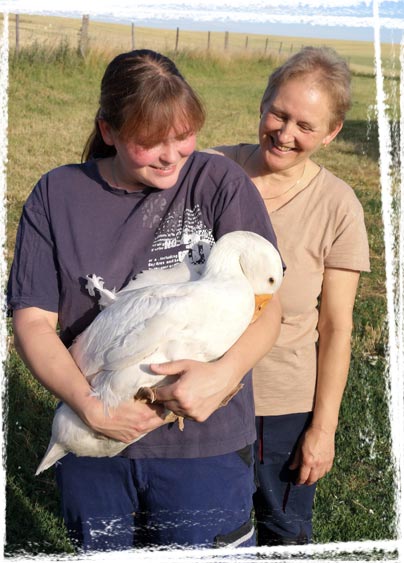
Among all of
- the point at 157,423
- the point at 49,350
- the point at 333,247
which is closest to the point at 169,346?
the point at 157,423

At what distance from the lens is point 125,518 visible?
2.18 metres

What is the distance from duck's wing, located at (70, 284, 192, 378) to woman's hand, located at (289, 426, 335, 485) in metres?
1.07

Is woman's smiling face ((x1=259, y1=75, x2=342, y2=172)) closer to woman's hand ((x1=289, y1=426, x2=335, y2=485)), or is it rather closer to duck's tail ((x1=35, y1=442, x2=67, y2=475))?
woman's hand ((x1=289, y1=426, x2=335, y2=485))

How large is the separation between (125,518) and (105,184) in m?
1.00

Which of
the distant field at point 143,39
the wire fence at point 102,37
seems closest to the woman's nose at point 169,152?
the distant field at point 143,39

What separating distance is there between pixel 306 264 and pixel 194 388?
99cm

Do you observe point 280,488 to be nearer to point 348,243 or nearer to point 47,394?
point 348,243

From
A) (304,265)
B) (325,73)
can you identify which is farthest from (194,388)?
(325,73)

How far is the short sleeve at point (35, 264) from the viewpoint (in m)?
2.11

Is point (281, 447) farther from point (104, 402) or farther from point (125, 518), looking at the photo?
point (104, 402)

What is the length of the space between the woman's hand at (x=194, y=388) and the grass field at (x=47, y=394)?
180 cm

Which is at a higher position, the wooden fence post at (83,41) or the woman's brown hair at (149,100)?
the woman's brown hair at (149,100)

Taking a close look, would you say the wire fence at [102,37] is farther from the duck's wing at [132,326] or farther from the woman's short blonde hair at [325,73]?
the duck's wing at [132,326]

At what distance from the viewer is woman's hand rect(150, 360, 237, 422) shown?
6.21ft
